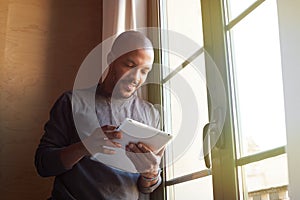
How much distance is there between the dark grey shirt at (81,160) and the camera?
133 cm

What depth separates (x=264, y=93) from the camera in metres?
1.08

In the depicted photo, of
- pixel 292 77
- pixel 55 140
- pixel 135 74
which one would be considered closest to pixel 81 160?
pixel 55 140

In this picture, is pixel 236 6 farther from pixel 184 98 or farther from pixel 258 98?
pixel 184 98

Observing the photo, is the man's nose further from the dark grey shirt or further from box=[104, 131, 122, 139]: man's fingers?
box=[104, 131, 122, 139]: man's fingers

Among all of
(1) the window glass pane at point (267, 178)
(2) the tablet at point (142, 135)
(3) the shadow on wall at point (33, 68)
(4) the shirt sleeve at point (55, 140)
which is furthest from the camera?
(3) the shadow on wall at point (33, 68)

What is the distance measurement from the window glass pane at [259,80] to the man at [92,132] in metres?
0.30

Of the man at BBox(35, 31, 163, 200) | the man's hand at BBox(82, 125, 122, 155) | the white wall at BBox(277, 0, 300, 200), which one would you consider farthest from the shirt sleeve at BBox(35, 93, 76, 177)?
the white wall at BBox(277, 0, 300, 200)

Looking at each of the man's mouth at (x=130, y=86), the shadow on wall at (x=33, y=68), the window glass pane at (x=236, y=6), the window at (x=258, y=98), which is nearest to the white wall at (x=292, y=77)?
the window at (x=258, y=98)

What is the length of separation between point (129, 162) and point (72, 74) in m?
0.81

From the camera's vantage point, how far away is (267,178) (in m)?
1.04

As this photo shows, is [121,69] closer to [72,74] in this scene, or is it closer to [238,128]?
[238,128]

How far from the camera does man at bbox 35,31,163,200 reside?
131cm

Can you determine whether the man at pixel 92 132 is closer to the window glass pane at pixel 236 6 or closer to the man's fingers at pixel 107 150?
the man's fingers at pixel 107 150

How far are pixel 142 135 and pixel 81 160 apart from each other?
0.29m
